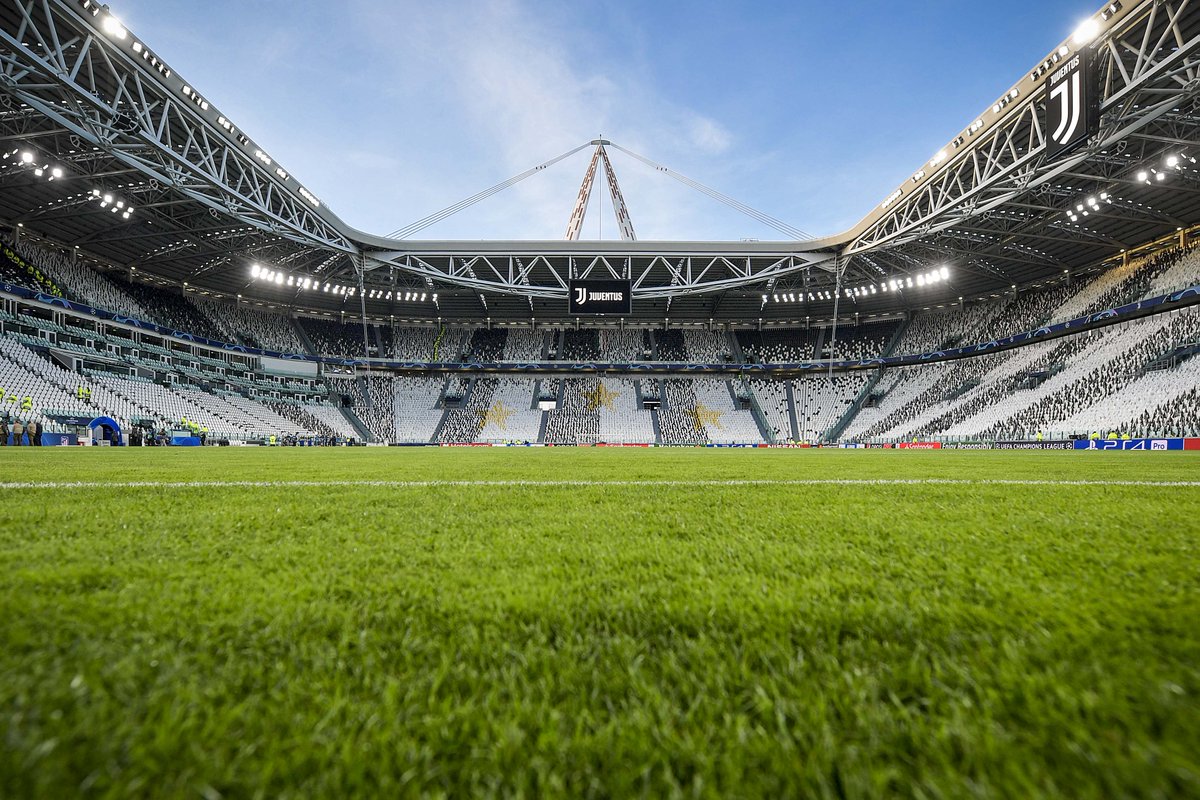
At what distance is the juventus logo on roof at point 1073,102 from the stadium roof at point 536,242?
44 cm

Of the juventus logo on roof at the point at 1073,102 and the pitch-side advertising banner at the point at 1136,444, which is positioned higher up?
the juventus logo on roof at the point at 1073,102

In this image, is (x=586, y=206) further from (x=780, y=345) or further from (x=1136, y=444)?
(x=1136, y=444)

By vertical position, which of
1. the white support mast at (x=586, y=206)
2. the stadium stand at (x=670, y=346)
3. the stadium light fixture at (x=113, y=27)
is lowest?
the stadium stand at (x=670, y=346)

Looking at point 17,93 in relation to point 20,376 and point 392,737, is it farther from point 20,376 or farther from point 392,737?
point 392,737

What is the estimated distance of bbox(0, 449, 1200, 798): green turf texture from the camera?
0.65 metres

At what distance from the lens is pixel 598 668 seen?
96 cm

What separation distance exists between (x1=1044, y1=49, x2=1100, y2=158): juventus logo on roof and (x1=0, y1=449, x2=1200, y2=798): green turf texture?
16.7 m

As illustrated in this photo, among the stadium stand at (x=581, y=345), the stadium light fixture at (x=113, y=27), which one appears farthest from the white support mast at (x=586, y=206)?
the stadium light fixture at (x=113, y=27)

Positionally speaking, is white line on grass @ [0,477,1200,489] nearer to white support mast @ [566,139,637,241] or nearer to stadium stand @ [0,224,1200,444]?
stadium stand @ [0,224,1200,444]

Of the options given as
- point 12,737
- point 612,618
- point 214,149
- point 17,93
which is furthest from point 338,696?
point 214,149

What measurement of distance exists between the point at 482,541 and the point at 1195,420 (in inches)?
1164

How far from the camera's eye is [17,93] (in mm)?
12828

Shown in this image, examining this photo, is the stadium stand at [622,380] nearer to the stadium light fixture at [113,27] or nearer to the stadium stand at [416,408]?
the stadium stand at [416,408]

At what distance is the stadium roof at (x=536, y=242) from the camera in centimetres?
1337
